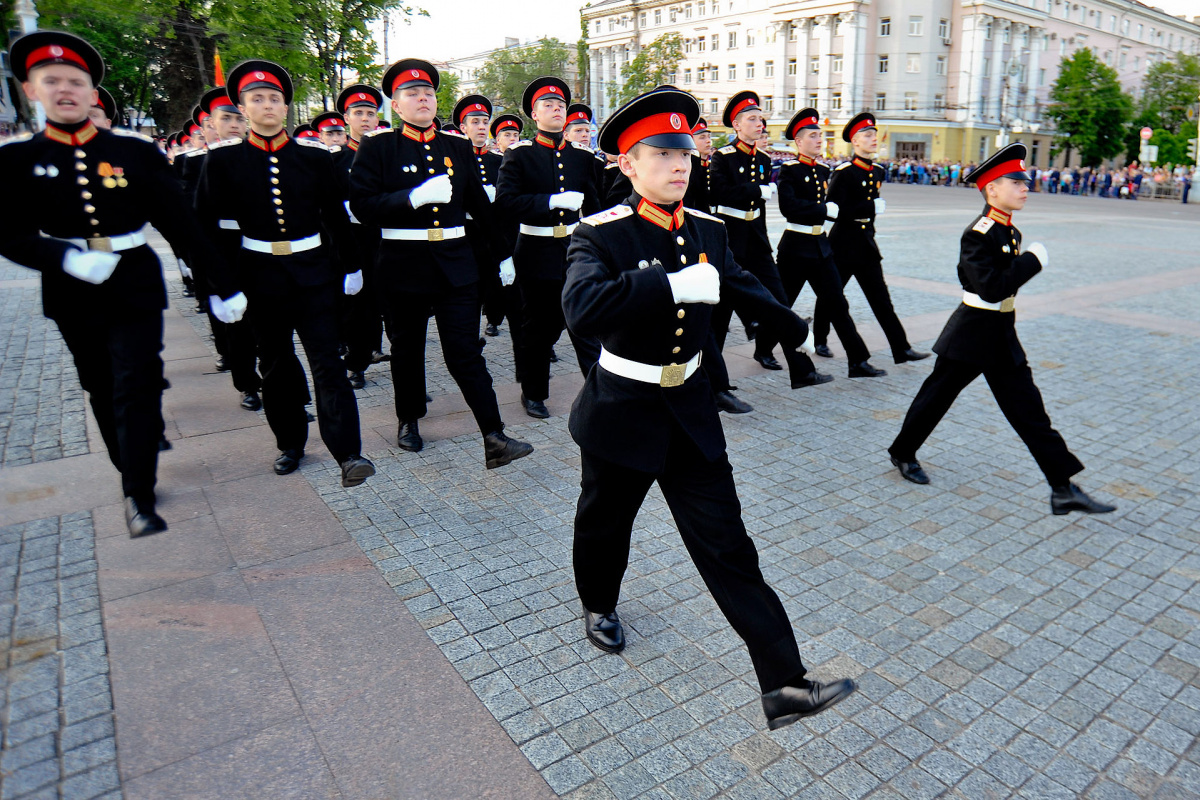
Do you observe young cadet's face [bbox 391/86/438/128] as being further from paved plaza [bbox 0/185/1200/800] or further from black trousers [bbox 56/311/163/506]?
paved plaza [bbox 0/185/1200/800]

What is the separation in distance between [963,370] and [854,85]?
6872 centimetres

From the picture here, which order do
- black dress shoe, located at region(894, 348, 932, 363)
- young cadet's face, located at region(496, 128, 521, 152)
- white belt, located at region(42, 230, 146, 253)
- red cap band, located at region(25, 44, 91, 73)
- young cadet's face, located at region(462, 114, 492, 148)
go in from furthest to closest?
1. young cadet's face, located at region(496, 128, 521, 152)
2. young cadet's face, located at region(462, 114, 492, 148)
3. black dress shoe, located at region(894, 348, 932, 363)
4. white belt, located at region(42, 230, 146, 253)
5. red cap band, located at region(25, 44, 91, 73)

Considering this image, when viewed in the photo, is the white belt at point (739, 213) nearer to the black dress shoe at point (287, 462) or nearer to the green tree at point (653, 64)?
the black dress shoe at point (287, 462)

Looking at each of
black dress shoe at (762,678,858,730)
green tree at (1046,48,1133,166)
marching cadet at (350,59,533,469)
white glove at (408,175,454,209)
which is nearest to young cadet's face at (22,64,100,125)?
marching cadet at (350,59,533,469)

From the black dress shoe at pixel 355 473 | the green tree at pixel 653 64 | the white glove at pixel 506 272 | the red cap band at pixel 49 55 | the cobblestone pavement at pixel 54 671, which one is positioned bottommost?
the cobblestone pavement at pixel 54 671

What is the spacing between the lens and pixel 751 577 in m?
2.95

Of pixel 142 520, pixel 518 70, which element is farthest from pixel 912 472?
pixel 518 70

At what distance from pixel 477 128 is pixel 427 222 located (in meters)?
4.52

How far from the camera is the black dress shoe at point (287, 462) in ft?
17.9

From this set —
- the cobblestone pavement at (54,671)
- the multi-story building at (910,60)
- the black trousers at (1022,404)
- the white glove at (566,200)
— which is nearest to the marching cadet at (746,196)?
the white glove at (566,200)

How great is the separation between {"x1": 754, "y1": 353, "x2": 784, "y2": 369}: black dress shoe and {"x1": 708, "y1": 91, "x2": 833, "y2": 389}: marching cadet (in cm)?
53

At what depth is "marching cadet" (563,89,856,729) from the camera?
280 centimetres

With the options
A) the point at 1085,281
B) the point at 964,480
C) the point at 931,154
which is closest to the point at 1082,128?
the point at 931,154

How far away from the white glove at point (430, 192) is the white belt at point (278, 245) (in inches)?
25.3
